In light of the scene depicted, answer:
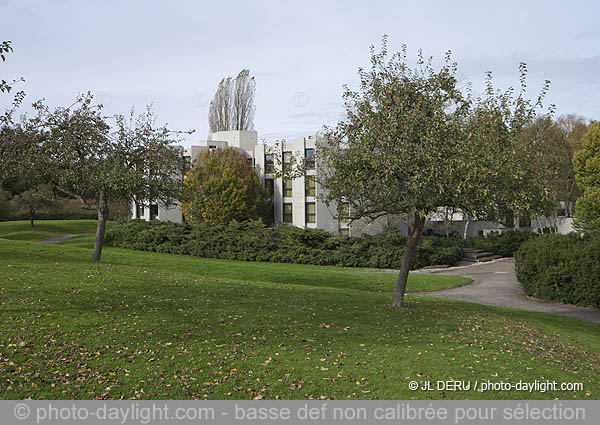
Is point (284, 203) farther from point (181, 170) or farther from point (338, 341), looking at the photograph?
point (338, 341)

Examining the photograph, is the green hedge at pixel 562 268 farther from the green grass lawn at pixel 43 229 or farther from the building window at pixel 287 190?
the green grass lawn at pixel 43 229

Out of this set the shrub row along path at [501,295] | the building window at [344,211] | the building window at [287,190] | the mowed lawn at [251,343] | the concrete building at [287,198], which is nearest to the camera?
the mowed lawn at [251,343]

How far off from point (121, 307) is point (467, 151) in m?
8.76

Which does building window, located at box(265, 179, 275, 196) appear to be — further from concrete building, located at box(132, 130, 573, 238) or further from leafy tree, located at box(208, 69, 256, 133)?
leafy tree, located at box(208, 69, 256, 133)

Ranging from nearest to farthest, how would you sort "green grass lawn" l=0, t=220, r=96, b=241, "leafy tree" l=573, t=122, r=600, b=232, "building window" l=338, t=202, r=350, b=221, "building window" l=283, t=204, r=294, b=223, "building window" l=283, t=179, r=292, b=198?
"building window" l=338, t=202, r=350, b=221 → "leafy tree" l=573, t=122, r=600, b=232 → "green grass lawn" l=0, t=220, r=96, b=241 → "building window" l=283, t=204, r=294, b=223 → "building window" l=283, t=179, r=292, b=198

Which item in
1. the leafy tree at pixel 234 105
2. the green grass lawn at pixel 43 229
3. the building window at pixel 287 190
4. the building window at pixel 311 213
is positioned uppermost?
the leafy tree at pixel 234 105

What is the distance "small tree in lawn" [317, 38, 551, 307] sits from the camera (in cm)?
1136

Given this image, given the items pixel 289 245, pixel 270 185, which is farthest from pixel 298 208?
pixel 289 245

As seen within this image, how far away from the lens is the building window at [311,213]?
4778 centimetres

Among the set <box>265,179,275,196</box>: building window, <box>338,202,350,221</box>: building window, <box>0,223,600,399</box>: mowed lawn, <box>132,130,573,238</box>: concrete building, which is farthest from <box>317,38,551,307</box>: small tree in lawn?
<box>265,179,275,196</box>: building window

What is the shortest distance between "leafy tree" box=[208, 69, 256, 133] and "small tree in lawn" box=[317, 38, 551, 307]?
182 feet

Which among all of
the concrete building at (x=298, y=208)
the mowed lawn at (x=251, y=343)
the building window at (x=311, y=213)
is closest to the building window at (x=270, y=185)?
the concrete building at (x=298, y=208)

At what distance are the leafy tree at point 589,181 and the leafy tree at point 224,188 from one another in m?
25.0

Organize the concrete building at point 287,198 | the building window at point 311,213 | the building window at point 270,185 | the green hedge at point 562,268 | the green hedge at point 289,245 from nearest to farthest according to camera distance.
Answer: the green hedge at point 562,268, the green hedge at point 289,245, the concrete building at point 287,198, the building window at point 311,213, the building window at point 270,185
